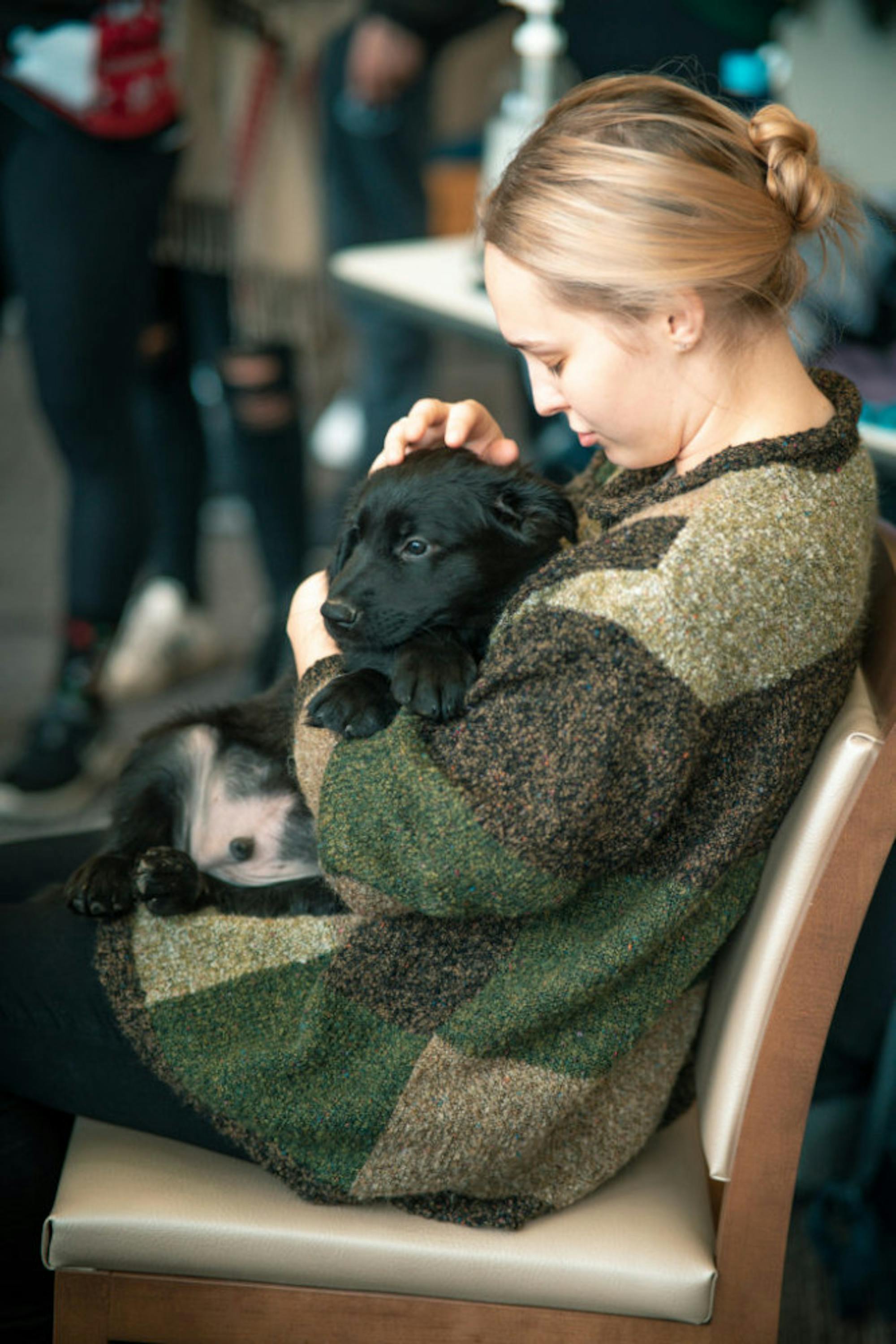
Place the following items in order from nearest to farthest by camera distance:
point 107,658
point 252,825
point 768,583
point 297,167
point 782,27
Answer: point 768,583 → point 252,825 → point 782,27 → point 107,658 → point 297,167

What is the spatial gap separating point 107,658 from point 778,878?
196 centimetres

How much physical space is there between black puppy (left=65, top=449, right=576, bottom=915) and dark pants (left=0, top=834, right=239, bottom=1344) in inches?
2.6

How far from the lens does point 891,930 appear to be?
3.80 feet

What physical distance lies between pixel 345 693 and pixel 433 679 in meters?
0.10

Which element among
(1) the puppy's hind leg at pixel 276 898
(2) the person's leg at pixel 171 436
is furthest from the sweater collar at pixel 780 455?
(2) the person's leg at pixel 171 436

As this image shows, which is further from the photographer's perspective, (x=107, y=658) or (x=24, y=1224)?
(x=107, y=658)

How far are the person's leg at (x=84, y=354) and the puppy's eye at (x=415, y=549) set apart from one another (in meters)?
1.33

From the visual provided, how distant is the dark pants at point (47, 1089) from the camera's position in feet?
3.60

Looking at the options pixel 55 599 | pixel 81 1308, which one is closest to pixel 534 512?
pixel 81 1308

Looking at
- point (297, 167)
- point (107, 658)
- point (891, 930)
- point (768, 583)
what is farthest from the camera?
point (297, 167)

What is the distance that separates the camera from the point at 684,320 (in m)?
1.01

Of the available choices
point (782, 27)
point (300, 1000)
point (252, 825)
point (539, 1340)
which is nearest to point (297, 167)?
point (782, 27)

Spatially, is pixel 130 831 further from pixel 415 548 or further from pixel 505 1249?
pixel 505 1249

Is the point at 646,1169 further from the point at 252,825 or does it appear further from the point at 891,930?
the point at 252,825
